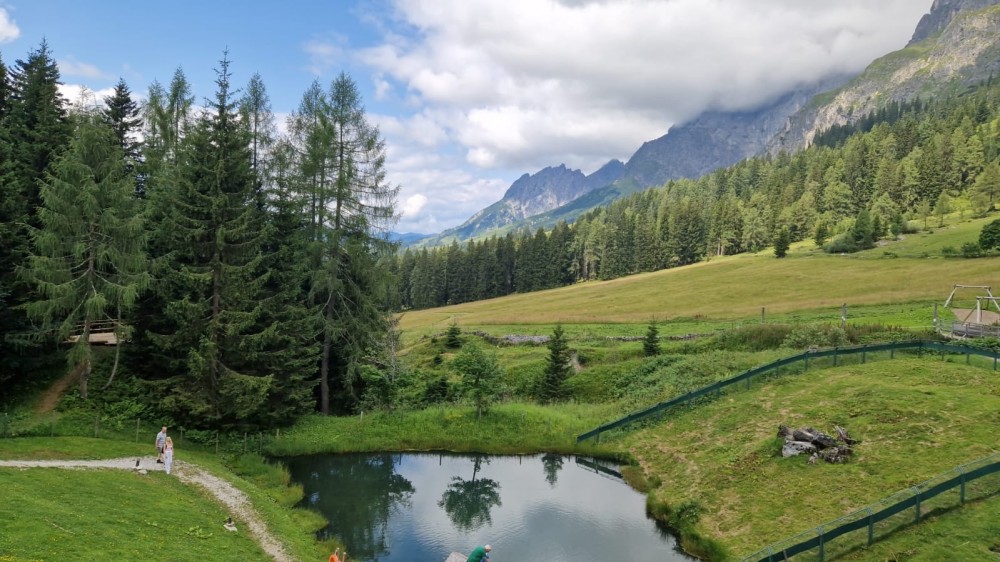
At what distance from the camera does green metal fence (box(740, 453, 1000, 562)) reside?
57.2 feet

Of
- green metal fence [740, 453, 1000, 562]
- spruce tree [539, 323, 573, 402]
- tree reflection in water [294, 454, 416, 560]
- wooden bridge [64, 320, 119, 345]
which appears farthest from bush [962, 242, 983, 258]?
wooden bridge [64, 320, 119, 345]

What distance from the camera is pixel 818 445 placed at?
2403cm

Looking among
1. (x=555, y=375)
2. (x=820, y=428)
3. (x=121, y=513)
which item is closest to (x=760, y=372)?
(x=820, y=428)

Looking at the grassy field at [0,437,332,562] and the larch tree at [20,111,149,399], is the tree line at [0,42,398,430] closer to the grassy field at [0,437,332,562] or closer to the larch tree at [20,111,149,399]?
the larch tree at [20,111,149,399]

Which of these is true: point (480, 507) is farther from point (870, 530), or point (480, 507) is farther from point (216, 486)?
point (870, 530)

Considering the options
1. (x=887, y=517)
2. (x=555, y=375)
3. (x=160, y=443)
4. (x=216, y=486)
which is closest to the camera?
A: (x=887, y=517)

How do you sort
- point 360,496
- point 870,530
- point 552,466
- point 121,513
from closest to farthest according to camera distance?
point 870,530, point 121,513, point 360,496, point 552,466

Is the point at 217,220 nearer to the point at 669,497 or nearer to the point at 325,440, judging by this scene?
the point at 325,440

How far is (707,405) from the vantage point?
33.6 m

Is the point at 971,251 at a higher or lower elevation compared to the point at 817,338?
higher

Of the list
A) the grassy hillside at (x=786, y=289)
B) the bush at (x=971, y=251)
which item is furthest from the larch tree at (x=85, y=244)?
the bush at (x=971, y=251)

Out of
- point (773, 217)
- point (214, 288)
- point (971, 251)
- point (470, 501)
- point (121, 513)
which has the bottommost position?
point (470, 501)

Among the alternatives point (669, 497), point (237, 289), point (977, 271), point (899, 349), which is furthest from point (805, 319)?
point (237, 289)

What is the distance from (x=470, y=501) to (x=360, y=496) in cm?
620
